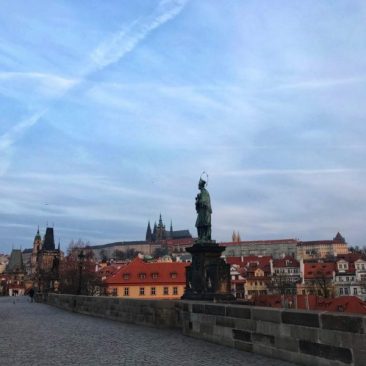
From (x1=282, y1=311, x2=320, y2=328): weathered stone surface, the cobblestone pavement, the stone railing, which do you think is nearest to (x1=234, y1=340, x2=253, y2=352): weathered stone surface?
the stone railing

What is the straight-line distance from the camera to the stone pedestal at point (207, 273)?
16328 mm

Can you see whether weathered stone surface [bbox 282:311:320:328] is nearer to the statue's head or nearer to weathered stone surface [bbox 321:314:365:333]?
weathered stone surface [bbox 321:314:365:333]

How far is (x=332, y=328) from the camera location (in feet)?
20.7

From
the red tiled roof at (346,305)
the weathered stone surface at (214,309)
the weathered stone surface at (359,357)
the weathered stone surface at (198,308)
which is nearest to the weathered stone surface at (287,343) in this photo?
the weathered stone surface at (359,357)

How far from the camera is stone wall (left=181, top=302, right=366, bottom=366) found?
6.02 meters

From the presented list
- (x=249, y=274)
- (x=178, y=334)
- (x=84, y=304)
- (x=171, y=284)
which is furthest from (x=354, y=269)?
(x=178, y=334)

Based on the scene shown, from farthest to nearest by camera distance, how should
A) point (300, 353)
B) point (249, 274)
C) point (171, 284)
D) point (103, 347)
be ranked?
point (249, 274)
point (171, 284)
point (103, 347)
point (300, 353)

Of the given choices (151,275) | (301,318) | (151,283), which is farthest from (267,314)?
(151,275)

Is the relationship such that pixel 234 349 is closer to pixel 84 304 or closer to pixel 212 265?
pixel 212 265

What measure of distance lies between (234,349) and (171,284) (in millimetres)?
60823

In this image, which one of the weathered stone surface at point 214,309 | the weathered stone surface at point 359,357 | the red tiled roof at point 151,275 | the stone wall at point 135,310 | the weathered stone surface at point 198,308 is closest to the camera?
the weathered stone surface at point 359,357

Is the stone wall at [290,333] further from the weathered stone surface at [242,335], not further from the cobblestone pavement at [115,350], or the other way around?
the cobblestone pavement at [115,350]

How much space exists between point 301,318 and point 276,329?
28.1 inches

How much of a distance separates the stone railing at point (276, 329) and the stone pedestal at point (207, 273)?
3.82 m
